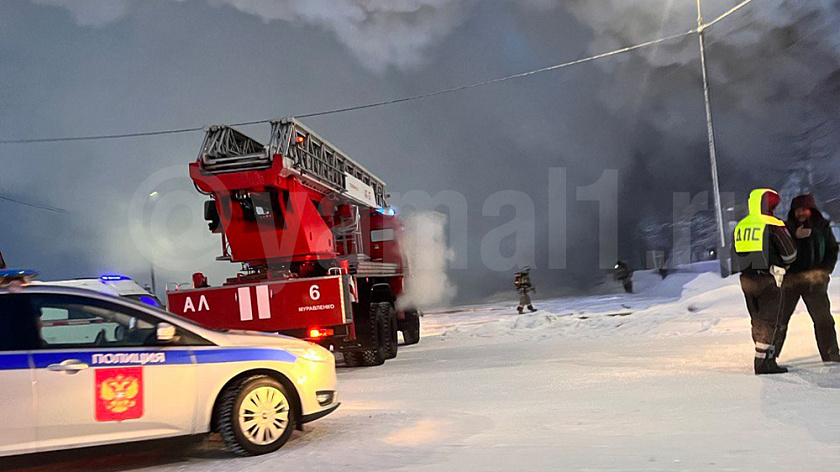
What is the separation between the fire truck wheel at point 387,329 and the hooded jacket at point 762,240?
561cm

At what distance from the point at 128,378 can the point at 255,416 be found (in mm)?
954

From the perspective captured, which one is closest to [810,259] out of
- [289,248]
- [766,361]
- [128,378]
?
[766,361]

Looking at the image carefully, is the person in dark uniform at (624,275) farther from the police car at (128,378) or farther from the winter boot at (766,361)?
the police car at (128,378)

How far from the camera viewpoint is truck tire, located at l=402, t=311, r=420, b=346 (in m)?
14.2

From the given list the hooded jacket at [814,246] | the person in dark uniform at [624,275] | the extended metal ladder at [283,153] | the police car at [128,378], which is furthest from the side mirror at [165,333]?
the person in dark uniform at [624,275]

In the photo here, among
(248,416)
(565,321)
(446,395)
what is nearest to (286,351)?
(248,416)

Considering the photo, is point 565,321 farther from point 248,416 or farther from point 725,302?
point 248,416

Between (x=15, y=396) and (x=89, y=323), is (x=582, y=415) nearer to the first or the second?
(x=89, y=323)

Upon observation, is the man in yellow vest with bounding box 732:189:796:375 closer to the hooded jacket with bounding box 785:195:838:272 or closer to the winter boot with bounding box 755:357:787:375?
the winter boot with bounding box 755:357:787:375

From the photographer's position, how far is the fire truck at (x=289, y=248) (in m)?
8.97

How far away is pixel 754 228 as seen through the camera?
7121 millimetres

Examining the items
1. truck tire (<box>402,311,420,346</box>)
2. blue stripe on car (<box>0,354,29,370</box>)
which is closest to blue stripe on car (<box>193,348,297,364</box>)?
blue stripe on car (<box>0,354,29,370</box>)

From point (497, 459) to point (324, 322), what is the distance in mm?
4811

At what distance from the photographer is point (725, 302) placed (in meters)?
14.4
